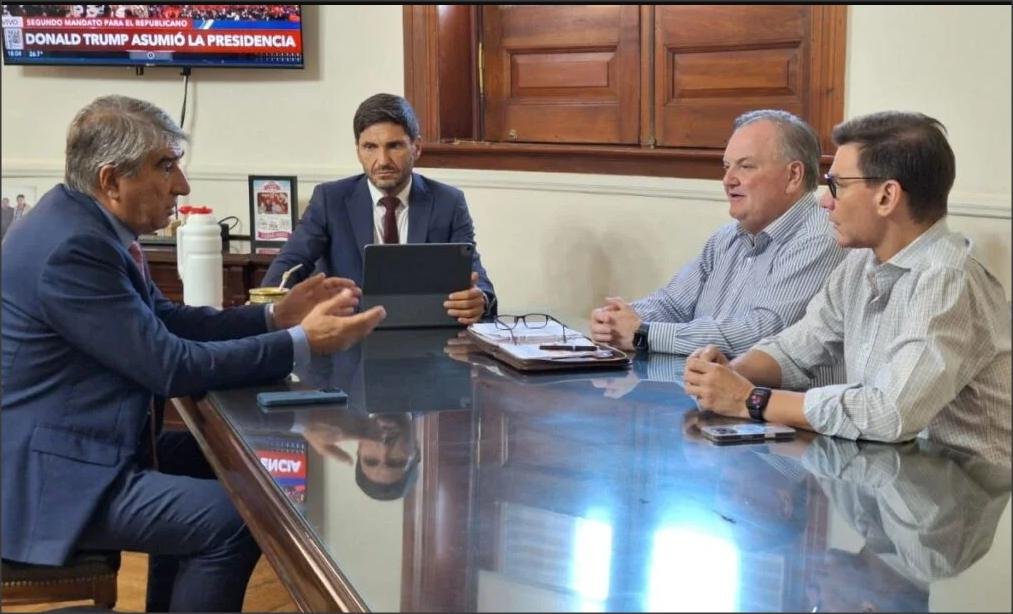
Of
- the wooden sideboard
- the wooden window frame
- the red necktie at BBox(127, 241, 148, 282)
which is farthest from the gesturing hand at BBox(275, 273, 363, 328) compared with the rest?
the wooden sideboard

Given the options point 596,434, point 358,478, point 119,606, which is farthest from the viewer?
point 119,606

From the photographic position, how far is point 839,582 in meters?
1.33

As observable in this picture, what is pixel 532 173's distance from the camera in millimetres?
4348

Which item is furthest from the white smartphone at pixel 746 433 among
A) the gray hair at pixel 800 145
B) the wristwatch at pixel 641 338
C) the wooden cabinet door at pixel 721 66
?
the wooden cabinet door at pixel 721 66

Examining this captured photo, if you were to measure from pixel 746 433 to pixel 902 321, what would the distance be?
317mm

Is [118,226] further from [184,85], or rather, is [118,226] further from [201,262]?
[184,85]

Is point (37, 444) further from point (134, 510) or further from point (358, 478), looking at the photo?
point (358, 478)

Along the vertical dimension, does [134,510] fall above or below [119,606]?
above

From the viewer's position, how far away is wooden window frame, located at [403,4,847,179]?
395 centimetres

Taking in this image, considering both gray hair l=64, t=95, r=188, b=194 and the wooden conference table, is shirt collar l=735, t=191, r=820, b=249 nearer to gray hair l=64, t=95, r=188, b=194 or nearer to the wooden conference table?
the wooden conference table

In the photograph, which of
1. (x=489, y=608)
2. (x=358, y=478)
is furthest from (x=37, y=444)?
(x=489, y=608)

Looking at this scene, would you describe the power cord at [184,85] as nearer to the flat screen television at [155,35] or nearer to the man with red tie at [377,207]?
the flat screen television at [155,35]

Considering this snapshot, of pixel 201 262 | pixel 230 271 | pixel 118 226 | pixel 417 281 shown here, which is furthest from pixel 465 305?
pixel 230 271

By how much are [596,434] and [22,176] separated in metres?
3.94
